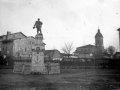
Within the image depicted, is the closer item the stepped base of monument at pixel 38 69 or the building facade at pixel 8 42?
the stepped base of monument at pixel 38 69

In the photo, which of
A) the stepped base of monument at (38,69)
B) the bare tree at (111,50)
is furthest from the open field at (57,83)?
the bare tree at (111,50)

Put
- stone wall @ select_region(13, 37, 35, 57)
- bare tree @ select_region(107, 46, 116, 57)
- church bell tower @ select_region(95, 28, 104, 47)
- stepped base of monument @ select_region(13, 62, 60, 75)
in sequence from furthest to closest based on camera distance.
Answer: bare tree @ select_region(107, 46, 116, 57) → church bell tower @ select_region(95, 28, 104, 47) → stone wall @ select_region(13, 37, 35, 57) → stepped base of monument @ select_region(13, 62, 60, 75)

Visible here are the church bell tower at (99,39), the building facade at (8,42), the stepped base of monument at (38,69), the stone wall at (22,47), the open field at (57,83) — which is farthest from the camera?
the church bell tower at (99,39)

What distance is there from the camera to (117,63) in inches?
1507

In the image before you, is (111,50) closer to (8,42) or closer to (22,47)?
(22,47)

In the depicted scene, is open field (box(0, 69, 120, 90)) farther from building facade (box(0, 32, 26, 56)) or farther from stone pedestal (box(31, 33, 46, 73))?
building facade (box(0, 32, 26, 56))

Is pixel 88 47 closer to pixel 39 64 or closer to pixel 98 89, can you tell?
pixel 39 64

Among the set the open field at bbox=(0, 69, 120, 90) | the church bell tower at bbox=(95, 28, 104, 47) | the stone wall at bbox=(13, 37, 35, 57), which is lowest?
the open field at bbox=(0, 69, 120, 90)

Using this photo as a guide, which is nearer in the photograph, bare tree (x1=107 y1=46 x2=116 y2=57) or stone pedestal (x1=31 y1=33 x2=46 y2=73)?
stone pedestal (x1=31 y1=33 x2=46 y2=73)

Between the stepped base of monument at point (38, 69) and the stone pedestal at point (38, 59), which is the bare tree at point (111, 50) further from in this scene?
the stone pedestal at point (38, 59)

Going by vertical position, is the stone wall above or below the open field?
above

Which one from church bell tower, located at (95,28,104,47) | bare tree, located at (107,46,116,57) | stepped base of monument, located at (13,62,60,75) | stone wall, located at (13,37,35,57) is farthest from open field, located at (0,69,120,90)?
bare tree, located at (107,46,116,57)

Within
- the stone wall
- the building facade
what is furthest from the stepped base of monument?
the building facade

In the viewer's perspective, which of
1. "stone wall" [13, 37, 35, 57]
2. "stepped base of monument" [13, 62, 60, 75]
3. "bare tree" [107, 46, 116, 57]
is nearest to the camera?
"stepped base of monument" [13, 62, 60, 75]
